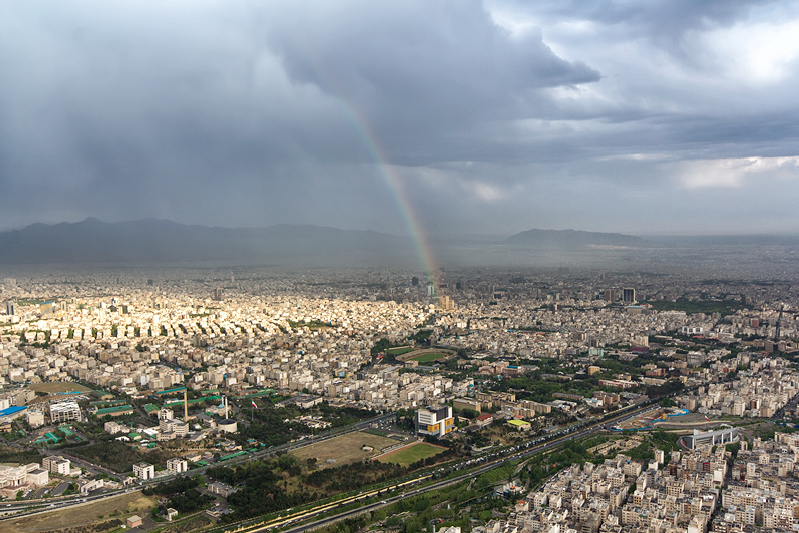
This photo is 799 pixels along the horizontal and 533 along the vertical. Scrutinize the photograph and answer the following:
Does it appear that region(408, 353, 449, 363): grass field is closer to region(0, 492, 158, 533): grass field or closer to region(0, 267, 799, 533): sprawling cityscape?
region(0, 267, 799, 533): sprawling cityscape

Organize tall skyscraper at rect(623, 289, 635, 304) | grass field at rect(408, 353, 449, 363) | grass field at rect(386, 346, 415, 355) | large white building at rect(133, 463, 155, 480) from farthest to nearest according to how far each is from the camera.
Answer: tall skyscraper at rect(623, 289, 635, 304) < grass field at rect(386, 346, 415, 355) < grass field at rect(408, 353, 449, 363) < large white building at rect(133, 463, 155, 480)

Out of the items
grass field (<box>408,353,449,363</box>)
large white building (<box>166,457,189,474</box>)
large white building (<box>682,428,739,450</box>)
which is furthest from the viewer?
grass field (<box>408,353,449,363</box>)

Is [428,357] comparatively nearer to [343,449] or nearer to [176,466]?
[343,449]

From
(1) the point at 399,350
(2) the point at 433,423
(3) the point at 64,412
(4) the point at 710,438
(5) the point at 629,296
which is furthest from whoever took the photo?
(5) the point at 629,296

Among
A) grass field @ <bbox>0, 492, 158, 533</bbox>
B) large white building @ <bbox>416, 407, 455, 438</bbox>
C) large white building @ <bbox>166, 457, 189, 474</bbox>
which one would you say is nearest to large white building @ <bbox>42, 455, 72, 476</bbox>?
grass field @ <bbox>0, 492, 158, 533</bbox>

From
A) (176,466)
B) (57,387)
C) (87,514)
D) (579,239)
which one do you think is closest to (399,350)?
(57,387)

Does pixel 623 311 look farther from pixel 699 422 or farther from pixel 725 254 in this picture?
pixel 725 254

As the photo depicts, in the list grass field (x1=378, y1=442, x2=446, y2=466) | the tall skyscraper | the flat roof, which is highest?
the tall skyscraper
